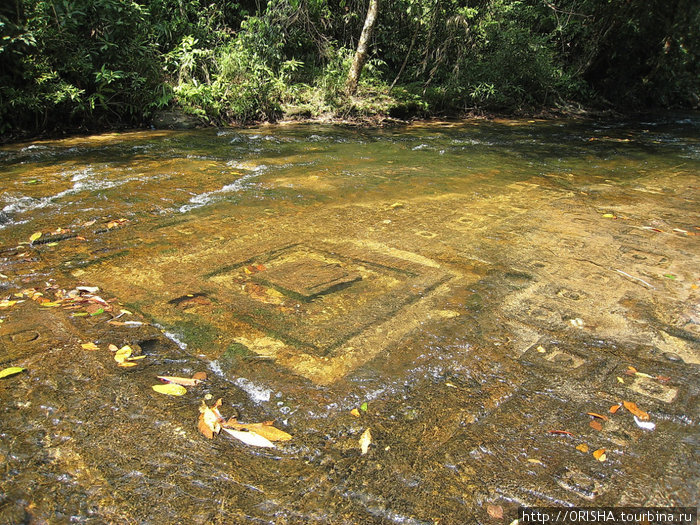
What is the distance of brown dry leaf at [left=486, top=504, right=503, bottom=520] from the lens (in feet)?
4.77

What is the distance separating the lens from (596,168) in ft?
20.1

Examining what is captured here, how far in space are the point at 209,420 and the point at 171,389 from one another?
0.81 ft

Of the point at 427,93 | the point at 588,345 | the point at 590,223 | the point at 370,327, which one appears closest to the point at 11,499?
the point at 370,327

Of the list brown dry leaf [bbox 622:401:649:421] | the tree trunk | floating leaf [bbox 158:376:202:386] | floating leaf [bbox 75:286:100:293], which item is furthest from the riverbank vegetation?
brown dry leaf [bbox 622:401:649:421]

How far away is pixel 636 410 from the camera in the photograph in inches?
75.0

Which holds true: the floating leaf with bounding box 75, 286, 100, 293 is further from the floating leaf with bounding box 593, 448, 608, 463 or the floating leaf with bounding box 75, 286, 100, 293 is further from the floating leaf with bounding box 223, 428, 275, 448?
the floating leaf with bounding box 593, 448, 608, 463

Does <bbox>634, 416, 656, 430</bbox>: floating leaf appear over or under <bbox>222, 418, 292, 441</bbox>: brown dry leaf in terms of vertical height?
over

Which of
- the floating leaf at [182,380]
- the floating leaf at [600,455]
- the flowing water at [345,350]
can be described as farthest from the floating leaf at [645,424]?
the floating leaf at [182,380]

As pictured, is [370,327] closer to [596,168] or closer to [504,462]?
[504,462]

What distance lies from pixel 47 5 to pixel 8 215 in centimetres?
484

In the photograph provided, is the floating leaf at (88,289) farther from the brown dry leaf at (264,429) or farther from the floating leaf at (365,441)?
the floating leaf at (365,441)

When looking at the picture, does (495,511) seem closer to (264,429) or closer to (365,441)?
(365,441)

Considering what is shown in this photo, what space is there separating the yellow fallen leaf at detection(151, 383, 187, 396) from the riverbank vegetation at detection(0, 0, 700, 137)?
6.34 meters

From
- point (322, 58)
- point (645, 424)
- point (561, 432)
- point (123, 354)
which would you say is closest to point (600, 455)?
point (561, 432)
